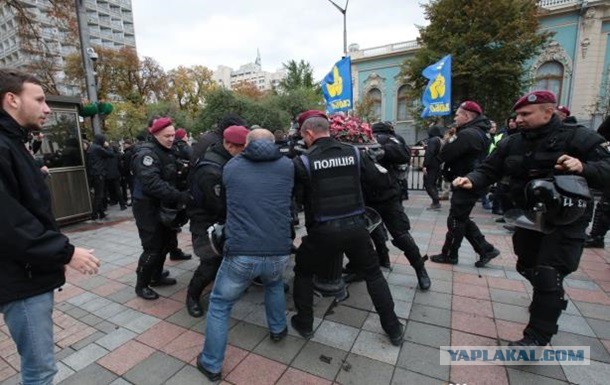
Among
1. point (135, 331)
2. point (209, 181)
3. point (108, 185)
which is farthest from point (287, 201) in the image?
point (108, 185)

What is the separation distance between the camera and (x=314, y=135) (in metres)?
2.60

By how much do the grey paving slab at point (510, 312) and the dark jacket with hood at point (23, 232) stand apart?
11.6 ft

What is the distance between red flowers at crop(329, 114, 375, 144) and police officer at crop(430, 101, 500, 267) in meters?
1.39

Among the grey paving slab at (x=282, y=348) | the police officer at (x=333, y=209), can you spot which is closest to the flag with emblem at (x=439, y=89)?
the police officer at (x=333, y=209)

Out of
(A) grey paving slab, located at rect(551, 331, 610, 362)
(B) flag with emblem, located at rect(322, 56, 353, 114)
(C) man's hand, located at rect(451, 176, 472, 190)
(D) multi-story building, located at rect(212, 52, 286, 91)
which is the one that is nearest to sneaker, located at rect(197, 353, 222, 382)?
(C) man's hand, located at rect(451, 176, 472, 190)

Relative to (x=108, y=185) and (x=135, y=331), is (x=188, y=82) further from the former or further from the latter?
(x=135, y=331)

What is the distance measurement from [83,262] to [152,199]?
189cm

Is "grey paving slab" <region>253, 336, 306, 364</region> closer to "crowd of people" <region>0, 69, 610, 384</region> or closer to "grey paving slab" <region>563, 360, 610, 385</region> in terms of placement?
"crowd of people" <region>0, 69, 610, 384</region>

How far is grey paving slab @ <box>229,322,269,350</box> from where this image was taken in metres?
2.77

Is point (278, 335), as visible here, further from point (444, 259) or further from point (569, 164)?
point (444, 259)

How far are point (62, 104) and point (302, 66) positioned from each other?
116ft

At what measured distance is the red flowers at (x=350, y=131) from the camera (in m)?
3.37

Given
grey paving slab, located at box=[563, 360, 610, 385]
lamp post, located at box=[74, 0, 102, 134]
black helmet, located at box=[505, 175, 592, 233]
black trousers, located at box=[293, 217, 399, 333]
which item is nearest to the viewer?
black helmet, located at box=[505, 175, 592, 233]

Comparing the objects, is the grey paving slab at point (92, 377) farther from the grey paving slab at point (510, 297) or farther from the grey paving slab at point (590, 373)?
the grey paving slab at point (510, 297)
